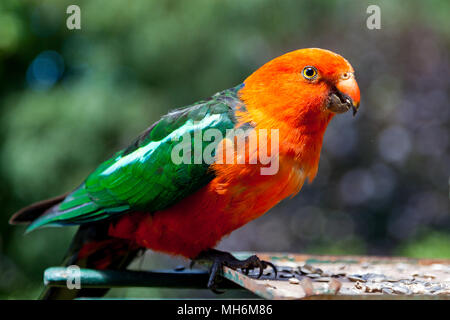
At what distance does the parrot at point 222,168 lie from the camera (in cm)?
229

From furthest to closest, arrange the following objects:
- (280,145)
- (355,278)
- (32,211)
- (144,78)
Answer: (144,78) < (32,211) < (280,145) < (355,278)

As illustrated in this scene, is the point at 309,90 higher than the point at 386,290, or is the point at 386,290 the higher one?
the point at 309,90

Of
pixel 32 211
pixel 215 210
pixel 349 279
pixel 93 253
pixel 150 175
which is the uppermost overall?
pixel 150 175

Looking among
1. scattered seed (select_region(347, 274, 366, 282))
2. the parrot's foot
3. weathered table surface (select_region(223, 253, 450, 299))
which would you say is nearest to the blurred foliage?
weathered table surface (select_region(223, 253, 450, 299))

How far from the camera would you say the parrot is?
229 centimetres

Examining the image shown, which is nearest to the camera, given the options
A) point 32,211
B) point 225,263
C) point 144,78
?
point 225,263

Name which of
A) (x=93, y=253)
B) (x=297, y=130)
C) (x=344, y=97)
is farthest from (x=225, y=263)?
(x=344, y=97)

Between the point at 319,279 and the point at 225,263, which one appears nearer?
the point at 319,279

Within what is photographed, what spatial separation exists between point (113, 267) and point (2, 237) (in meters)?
2.64

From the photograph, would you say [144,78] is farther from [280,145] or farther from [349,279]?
[349,279]

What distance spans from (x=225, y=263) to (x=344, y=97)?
1.03 meters

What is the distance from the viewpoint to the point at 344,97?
2.38 meters

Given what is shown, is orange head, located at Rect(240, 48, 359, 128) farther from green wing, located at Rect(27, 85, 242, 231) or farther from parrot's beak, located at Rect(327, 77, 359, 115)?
green wing, located at Rect(27, 85, 242, 231)

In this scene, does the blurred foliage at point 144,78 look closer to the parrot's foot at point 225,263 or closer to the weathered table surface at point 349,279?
the weathered table surface at point 349,279
